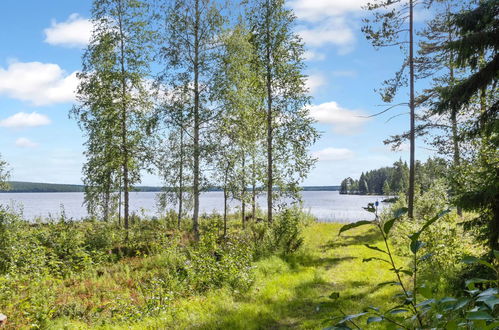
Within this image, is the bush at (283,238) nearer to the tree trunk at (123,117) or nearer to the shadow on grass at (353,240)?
the shadow on grass at (353,240)

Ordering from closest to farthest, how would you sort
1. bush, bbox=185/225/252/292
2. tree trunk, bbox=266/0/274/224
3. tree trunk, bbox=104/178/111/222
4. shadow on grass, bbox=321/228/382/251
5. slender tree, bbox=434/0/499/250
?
slender tree, bbox=434/0/499/250
bush, bbox=185/225/252/292
shadow on grass, bbox=321/228/382/251
tree trunk, bbox=266/0/274/224
tree trunk, bbox=104/178/111/222

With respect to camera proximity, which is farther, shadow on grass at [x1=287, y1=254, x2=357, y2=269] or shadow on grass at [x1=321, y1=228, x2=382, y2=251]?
shadow on grass at [x1=321, y1=228, x2=382, y2=251]

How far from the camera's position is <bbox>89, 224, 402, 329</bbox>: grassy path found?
5.78 m

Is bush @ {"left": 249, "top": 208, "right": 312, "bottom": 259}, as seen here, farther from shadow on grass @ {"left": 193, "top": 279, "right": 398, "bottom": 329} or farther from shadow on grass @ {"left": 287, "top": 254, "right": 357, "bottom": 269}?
shadow on grass @ {"left": 193, "top": 279, "right": 398, "bottom": 329}

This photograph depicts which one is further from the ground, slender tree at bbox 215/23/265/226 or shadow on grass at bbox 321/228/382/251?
slender tree at bbox 215/23/265/226

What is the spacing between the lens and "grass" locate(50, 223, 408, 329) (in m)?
5.78

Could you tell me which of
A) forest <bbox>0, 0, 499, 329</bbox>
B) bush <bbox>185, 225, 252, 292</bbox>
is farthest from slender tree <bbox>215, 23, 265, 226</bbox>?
bush <bbox>185, 225, 252, 292</bbox>

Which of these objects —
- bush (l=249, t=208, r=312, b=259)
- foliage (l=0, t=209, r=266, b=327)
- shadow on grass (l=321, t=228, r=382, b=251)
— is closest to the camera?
foliage (l=0, t=209, r=266, b=327)

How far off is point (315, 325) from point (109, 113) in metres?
13.0

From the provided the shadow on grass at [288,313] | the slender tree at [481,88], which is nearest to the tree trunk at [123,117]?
the shadow on grass at [288,313]

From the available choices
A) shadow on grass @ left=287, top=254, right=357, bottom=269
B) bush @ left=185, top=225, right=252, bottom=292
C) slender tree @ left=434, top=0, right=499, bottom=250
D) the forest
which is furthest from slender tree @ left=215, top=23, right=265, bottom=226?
slender tree @ left=434, top=0, right=499, bottom=250

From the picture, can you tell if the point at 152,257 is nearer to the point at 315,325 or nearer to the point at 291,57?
the point at 315,325

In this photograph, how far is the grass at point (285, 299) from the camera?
578 cm

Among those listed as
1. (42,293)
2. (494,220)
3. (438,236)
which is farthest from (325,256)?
(42,293)
